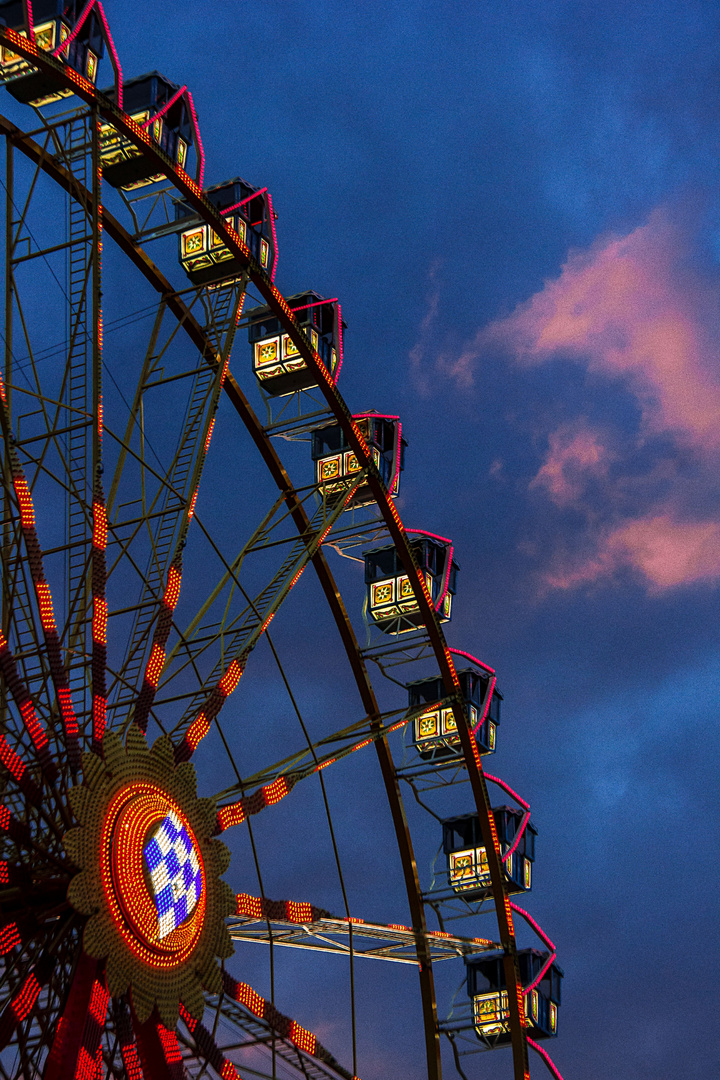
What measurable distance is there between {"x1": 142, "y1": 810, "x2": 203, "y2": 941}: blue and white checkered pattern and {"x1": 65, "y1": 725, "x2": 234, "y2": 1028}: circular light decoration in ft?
0.04

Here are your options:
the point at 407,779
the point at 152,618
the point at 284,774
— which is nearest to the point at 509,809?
the point at 407,779

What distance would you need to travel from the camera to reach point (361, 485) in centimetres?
2886

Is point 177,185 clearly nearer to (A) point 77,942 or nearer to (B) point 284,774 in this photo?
(B) point 284,774

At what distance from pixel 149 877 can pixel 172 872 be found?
1.68 ft

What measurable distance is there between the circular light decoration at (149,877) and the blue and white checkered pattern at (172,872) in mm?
12

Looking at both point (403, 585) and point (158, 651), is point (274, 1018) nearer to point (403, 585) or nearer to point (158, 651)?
point (158, 651)

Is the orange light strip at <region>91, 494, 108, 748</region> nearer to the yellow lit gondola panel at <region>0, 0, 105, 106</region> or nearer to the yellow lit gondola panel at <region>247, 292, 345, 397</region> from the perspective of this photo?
the yellow lit gondola panel at <region>0, 0, 105, 106</region>

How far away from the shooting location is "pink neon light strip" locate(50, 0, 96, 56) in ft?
71.1

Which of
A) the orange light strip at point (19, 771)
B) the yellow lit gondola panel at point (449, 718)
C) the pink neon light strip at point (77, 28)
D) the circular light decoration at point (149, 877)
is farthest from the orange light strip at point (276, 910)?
the pink neon light strip at point (77, 28)

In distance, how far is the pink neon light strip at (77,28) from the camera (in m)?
21.7

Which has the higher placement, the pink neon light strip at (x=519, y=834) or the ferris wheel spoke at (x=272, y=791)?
the pink neon light strip at (x=519, y=834)

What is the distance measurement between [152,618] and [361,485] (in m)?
7.96

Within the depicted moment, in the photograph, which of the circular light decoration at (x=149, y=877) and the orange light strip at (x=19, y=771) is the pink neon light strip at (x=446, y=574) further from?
the orange light strip at (x=19, y=771)

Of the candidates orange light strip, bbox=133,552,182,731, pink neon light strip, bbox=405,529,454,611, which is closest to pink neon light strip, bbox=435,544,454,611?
pink neon light strip, bbox=405,529,454,611
